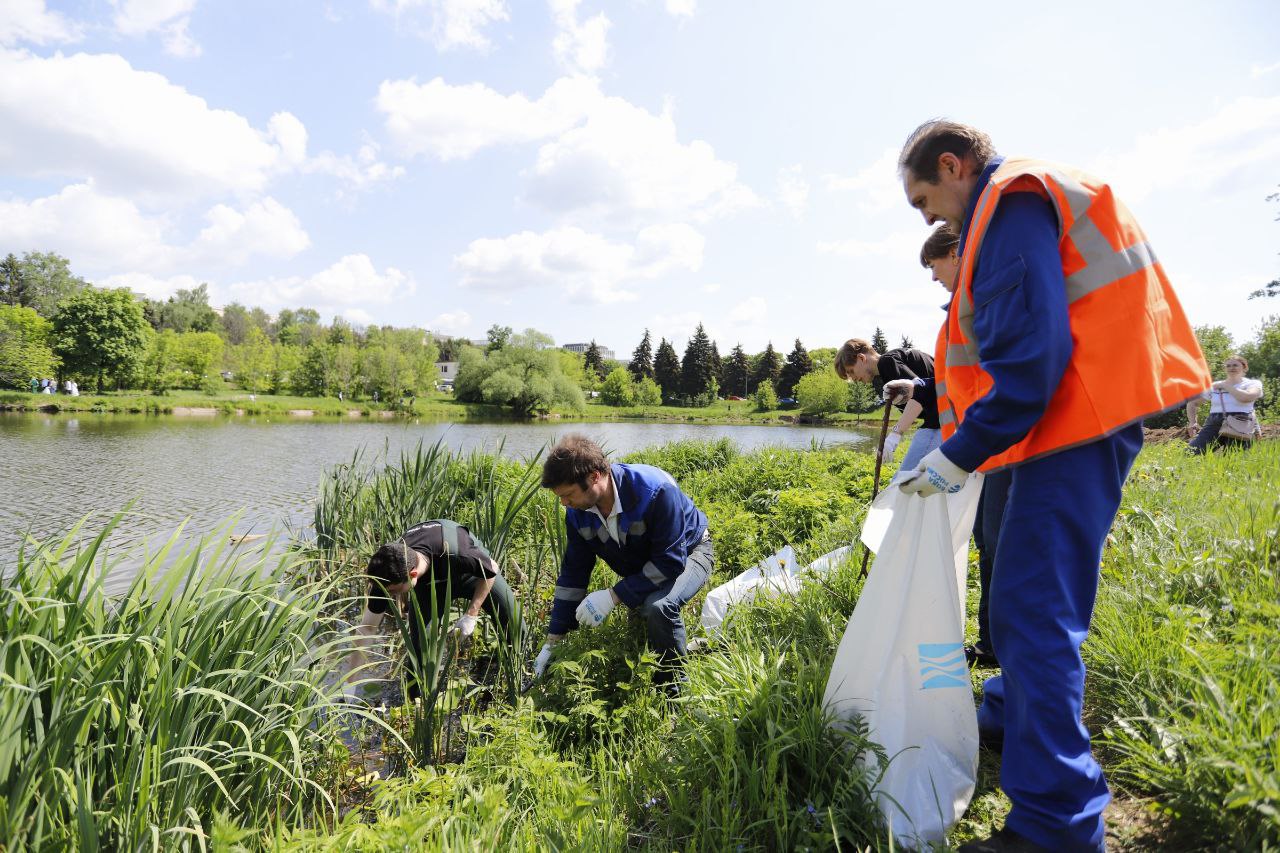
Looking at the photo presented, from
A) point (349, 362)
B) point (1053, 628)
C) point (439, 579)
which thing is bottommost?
point (439, 579)

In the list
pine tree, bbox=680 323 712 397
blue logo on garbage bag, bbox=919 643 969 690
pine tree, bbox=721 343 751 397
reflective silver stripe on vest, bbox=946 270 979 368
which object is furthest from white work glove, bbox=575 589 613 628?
pine tree, bbox=721 343 751 397

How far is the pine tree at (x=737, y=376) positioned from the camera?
6850cm

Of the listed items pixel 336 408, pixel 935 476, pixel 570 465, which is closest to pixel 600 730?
pixel 570 465

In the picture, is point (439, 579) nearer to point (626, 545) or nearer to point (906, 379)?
point (626, 545)

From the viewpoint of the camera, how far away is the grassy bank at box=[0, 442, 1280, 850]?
1449 millimetres

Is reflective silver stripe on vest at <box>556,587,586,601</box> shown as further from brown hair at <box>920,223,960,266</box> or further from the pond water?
brown hair at <box>920,223,960,266</box>

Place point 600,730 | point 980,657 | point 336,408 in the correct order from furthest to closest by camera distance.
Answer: point 336,408
point 600,730
point 980,657

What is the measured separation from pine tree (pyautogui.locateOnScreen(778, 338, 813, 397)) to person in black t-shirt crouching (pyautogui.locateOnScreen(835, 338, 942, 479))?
59.2 meters

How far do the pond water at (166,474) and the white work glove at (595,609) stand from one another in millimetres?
2185

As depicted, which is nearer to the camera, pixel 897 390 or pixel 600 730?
pixel 600 730

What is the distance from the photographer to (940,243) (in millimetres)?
2846

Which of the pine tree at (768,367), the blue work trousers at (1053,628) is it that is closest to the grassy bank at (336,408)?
the pine tree at (768,367)

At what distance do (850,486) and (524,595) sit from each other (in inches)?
145

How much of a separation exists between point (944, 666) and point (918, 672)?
69 millimetres
